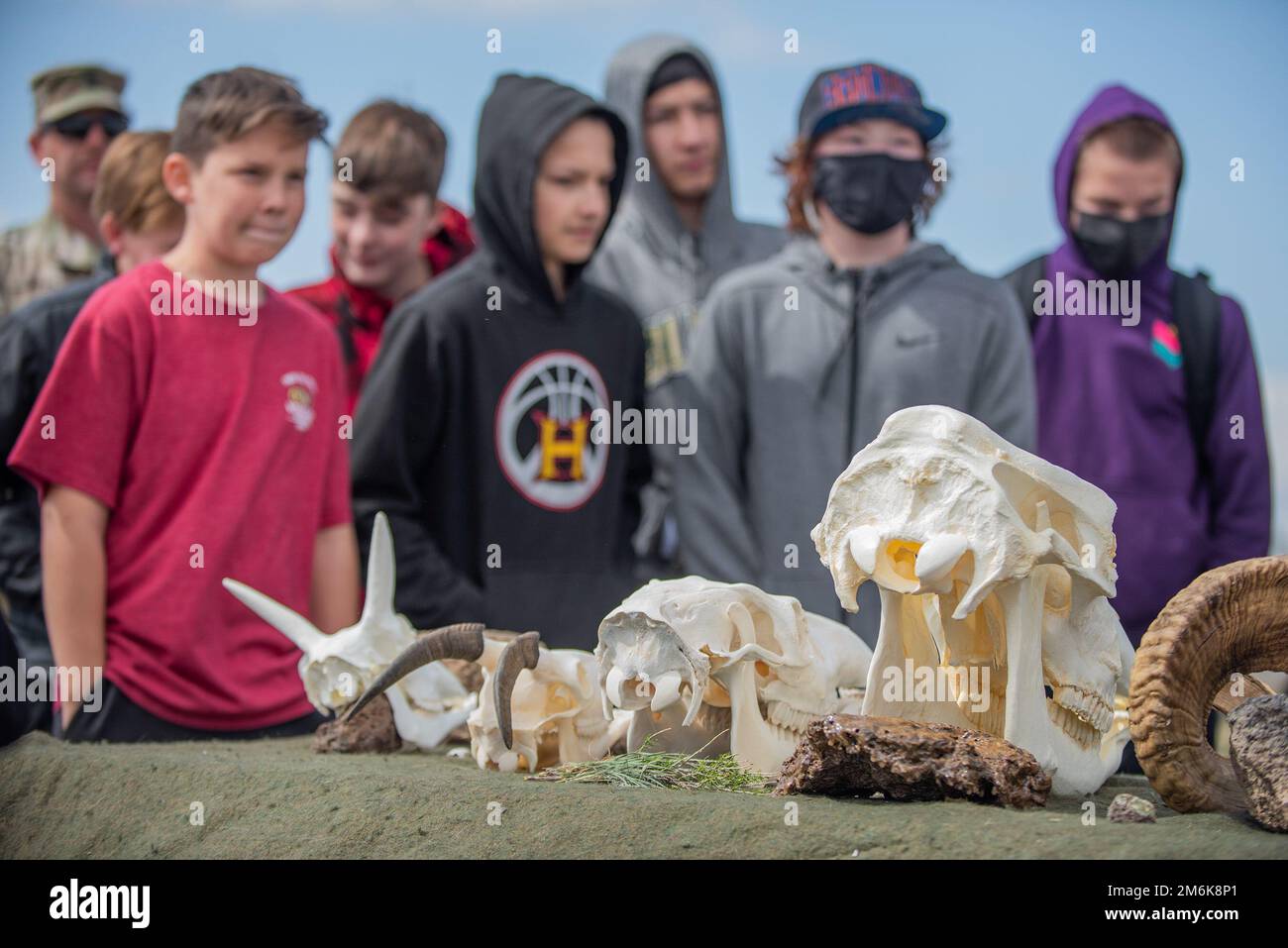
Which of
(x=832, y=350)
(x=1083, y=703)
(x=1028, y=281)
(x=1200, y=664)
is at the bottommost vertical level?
(x=1083, y=703)

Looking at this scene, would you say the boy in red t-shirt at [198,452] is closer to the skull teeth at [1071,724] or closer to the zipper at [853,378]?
the zipper at [853,378]

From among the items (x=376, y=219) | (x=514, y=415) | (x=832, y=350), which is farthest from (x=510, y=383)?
(x=832, y=350)

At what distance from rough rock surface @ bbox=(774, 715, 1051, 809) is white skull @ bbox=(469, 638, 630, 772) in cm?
86

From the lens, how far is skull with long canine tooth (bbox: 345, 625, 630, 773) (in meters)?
3.95

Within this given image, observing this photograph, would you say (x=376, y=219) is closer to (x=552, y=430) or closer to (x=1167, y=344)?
(x=552, y=430)

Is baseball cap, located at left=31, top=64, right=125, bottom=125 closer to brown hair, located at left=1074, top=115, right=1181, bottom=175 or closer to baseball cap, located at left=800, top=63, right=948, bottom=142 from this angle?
baseball cap, located at left=800, top=63, right=948, bottom=142

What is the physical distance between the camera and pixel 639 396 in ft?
18.4

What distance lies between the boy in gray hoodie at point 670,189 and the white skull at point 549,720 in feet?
7.29

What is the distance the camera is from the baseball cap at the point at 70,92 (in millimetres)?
5938

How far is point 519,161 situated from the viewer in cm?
550

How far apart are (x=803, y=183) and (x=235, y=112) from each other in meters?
1.90

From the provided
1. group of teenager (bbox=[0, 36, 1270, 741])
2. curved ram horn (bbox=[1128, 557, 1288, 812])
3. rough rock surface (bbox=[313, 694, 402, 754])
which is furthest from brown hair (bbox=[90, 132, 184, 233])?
curved ram horn (bbox=[1128, 557, 1288, 812])
